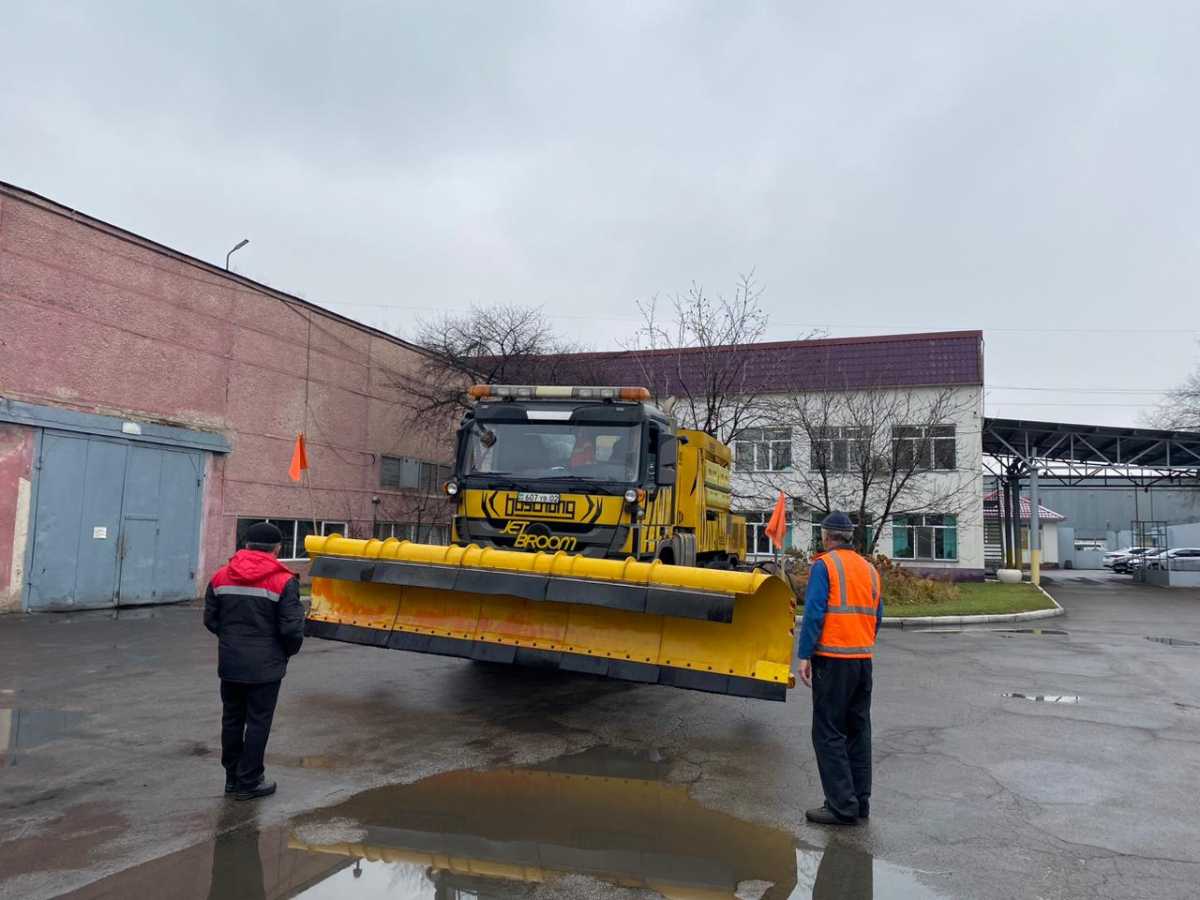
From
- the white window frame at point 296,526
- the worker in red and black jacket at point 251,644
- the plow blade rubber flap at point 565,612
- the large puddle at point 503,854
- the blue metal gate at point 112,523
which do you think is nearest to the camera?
the large puddle at point 503,854

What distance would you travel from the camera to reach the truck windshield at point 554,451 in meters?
8.90

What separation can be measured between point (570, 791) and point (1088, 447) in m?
32.9

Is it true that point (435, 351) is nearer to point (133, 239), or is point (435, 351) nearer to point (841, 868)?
point (133, 239)

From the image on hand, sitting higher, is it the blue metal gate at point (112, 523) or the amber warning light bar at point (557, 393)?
the amber warning light bar at point (557, 393)

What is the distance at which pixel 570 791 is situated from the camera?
18.2 ft

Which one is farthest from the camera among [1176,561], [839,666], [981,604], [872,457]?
[1176,561]

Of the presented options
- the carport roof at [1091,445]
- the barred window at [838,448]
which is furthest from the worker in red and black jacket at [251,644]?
the carport roof at [1091,445]

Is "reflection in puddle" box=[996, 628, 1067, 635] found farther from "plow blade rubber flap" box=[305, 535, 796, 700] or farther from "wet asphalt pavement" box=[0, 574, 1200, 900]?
"plow blade rubber flap" box=[305, 535, 796, 700]

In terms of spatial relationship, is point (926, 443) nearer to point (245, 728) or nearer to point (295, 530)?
point (295, 530)

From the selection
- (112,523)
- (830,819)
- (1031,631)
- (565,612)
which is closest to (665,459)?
(565,612)

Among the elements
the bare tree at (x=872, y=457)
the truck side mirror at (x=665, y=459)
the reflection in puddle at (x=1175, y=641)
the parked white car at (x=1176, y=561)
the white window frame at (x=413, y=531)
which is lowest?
the reflection in puddle at (x=1175, y=641)

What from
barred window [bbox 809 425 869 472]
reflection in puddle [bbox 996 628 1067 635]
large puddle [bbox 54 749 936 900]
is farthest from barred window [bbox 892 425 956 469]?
large puddle [bbox 54 749 936 900]

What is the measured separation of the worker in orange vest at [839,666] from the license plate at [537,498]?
3.86 meters

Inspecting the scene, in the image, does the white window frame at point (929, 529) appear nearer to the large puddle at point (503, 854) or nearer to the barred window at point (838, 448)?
the barred window at point (838, 448)
